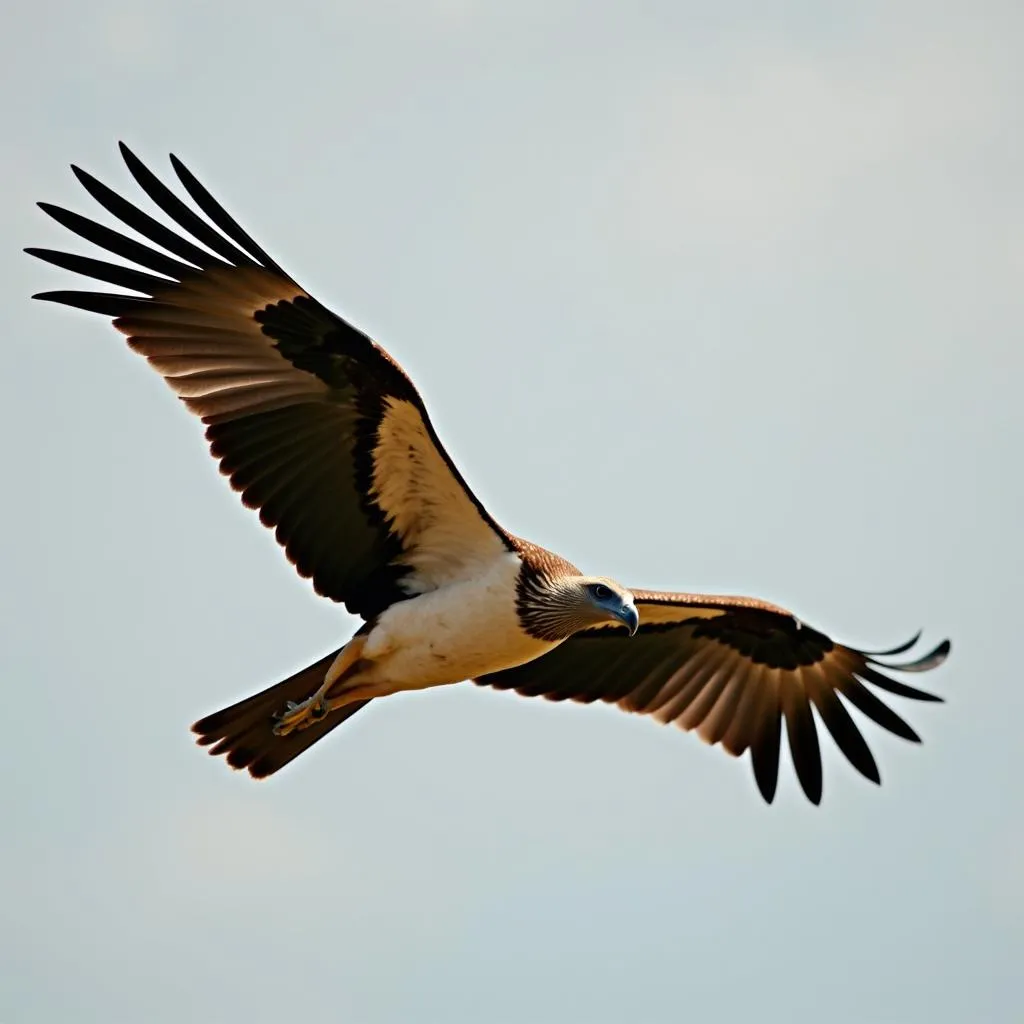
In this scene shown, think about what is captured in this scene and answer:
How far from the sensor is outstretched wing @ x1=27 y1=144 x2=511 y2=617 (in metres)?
11.4

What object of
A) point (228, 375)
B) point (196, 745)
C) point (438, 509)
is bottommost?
point (196, 745)

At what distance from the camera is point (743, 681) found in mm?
14125

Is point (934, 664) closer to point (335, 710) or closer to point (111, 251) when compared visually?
point (335, 710)

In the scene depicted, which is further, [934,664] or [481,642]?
[934,664]

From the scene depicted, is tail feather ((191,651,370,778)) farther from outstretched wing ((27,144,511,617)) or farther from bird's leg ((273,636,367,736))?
outstretched wing ((27,144,511,617))

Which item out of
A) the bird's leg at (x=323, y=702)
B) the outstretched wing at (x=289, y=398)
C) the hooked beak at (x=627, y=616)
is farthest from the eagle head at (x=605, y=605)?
the bird's leg at (x=323, y=702)

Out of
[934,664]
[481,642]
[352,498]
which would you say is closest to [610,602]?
[481,642]

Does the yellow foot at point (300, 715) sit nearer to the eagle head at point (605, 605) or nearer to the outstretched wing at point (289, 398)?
the outstretched wing at point (289, 398)

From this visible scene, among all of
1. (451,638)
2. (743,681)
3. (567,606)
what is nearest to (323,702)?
(451,638)

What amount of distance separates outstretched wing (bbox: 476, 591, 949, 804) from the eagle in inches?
59.8

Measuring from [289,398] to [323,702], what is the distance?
6.13 ft

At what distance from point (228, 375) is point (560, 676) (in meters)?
3.39

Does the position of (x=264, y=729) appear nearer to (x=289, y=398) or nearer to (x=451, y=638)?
(x=451, y=638)

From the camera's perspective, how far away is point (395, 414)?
1157cm
